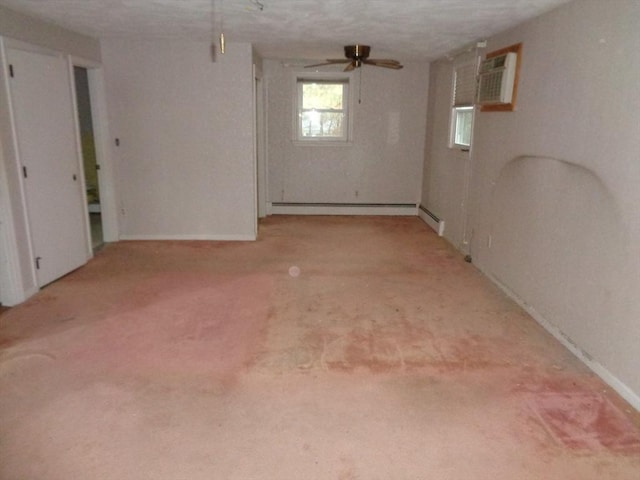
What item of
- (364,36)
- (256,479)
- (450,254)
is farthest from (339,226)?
(256,479)

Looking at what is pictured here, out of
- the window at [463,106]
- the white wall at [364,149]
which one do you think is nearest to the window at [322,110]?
the white wall at [364,149]

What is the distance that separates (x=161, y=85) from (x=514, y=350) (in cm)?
465

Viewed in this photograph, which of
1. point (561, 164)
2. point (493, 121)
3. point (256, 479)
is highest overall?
point (493, 121)

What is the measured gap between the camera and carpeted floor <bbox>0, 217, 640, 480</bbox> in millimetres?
2158

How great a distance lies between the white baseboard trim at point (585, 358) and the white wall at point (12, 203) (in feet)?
13.7

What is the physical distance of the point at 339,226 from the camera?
6.79 meters

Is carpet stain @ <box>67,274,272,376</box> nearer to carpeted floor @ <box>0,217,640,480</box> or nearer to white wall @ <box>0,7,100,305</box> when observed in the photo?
carpeted floor @ <box>0,217,640,480</box>

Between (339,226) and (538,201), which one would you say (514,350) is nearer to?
(538,201)

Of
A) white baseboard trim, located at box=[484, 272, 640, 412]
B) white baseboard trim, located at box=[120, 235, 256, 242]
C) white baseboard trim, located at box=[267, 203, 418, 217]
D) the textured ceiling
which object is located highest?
the textured ceiling

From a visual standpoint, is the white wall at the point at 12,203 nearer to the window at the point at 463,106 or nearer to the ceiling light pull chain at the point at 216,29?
the ceiling light pull chain at the point at 216,29

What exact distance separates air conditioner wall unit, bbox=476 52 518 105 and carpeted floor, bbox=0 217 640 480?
172cm

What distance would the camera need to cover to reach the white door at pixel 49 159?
3896mm

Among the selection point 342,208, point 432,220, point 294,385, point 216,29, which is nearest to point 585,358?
point 294,385

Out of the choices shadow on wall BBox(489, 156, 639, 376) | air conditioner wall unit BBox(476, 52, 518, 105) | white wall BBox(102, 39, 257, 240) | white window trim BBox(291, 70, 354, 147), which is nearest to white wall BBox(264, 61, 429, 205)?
white window trim BBox(291, 70, 354, 147)
